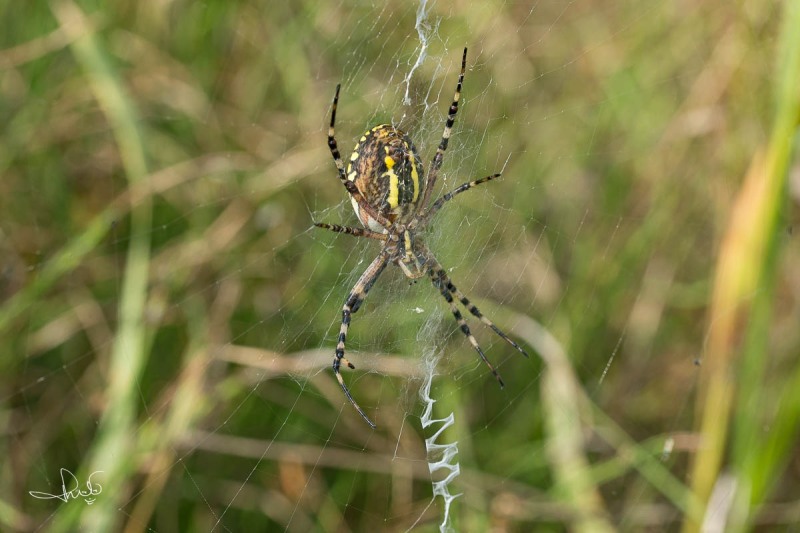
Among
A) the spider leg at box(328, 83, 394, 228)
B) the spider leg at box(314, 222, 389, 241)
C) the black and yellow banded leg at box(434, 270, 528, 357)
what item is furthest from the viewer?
the black and yellow banded leg at box(434, 270, 528, 357)

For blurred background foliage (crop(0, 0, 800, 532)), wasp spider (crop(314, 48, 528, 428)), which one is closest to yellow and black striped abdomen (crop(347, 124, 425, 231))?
wasp spider (crop(314, 48, 528, 428))

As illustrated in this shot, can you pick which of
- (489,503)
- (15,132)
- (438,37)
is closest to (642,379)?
(489,503)

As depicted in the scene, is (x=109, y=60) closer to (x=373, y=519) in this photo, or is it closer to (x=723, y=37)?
(x=373, y=519)

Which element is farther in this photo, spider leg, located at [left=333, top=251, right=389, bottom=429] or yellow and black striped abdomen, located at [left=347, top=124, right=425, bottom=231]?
spider leg, located at [left=333, top=251, right=389, bottom=429]

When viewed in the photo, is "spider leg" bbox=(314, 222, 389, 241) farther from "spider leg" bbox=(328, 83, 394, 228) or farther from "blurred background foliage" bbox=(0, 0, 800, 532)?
"blurred background foliage" bbox=(0, 0, 800, 532)

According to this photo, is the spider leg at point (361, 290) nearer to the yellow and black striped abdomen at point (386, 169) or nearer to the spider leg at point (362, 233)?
the spider leg at point (362, 233)

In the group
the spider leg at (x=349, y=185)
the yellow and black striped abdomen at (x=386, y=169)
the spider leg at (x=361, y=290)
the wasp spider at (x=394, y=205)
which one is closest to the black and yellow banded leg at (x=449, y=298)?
the wasp spider at (x=394, y=205)

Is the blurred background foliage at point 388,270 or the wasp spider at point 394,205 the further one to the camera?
the blurred background foliage at point 388,270
